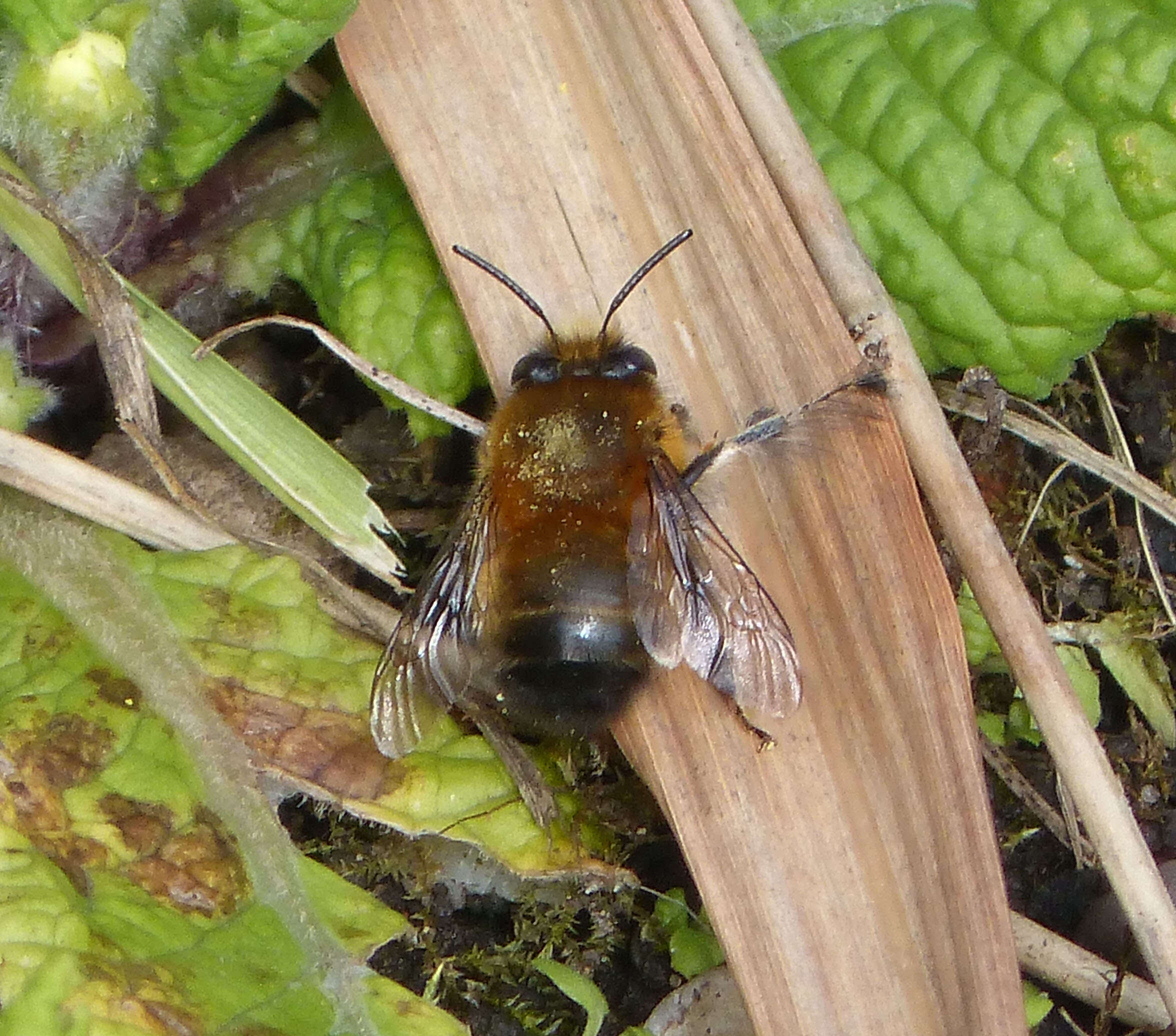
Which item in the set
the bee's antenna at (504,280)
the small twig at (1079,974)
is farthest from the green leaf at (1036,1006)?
the bee's antenna at (504,280)

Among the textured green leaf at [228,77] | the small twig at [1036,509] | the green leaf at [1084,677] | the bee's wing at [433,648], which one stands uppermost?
the textured green leaf at [228,77]

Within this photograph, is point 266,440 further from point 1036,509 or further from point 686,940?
point 1036,509

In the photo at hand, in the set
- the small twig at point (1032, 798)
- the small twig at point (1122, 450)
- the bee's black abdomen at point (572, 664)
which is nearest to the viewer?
the bee's black abdomen at point (572, 664)

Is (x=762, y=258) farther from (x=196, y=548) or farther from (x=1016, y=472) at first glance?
(x=196, y=548)

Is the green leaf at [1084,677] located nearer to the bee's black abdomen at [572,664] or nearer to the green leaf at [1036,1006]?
the green leaf at [1036,1006]

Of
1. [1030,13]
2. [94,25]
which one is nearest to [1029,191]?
[1030,13]

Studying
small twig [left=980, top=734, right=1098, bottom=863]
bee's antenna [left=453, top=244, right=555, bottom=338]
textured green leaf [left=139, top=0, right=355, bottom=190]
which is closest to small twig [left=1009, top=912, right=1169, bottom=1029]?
small twig [left=980, top=734, right=1098, bottom=863]

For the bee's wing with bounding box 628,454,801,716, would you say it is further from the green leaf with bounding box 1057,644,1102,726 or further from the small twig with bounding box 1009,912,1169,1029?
the green leaf with bounding box 1057,644,1102,726
